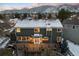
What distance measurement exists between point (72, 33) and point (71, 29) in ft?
0.11

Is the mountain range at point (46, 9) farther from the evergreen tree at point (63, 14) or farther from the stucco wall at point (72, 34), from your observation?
the stucco wall at point (72, 34)

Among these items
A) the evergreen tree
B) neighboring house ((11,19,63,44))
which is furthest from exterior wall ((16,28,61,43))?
the evergreen tree

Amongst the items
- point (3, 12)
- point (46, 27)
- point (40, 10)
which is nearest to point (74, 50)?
point (46, 27)

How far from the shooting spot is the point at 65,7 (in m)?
Answer: 1.68

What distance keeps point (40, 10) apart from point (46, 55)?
1.24 ft

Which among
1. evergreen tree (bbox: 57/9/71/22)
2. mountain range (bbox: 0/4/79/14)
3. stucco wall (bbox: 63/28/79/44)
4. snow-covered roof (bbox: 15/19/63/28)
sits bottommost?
stucco wall (bbox: 63/28/79/44)

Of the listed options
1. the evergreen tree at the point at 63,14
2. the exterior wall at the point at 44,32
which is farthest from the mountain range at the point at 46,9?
the exterior wall at the point at 44,32

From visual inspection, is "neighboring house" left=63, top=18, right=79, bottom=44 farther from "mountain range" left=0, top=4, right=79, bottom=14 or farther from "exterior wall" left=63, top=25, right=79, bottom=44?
"mountain range" left=0, top=4, right=79, bottom=14

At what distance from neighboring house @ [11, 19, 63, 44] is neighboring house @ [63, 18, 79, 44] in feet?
0.14

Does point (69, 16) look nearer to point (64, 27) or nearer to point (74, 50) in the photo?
point (64, 27)

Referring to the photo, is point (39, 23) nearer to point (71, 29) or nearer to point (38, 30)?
point (38, 30)

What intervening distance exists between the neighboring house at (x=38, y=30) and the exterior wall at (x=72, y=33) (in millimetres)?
47

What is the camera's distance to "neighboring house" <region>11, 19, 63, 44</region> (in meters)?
1.66

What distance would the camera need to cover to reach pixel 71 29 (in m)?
1.65
